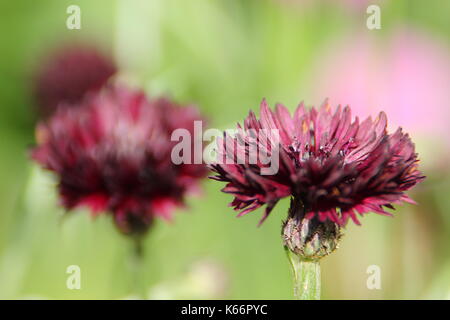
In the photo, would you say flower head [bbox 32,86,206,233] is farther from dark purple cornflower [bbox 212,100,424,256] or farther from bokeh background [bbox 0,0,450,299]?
dark purple cornflower [bbox 212,100,424,256]

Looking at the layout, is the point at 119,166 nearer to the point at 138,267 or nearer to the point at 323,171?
the point at 138,267

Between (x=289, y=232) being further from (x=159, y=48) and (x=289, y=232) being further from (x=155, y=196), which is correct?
(x=159, y=48)

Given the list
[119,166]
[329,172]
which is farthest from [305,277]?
[119,166]

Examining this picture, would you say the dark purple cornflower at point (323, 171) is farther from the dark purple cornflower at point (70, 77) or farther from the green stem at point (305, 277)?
the dark purple cornflower at point (70, 77)

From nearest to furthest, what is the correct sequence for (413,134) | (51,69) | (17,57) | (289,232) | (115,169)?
(289,232) < (115,169) < (413,134) < (51,69) < (17,57)

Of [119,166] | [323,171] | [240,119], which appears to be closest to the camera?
[323,171]

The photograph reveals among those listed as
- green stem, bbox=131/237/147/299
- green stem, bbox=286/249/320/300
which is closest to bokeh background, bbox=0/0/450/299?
green stem, bbox=131/237/147/299
